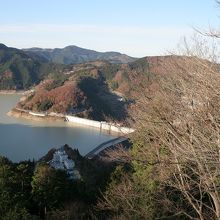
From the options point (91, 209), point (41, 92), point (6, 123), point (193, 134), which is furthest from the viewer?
point (41, 92)

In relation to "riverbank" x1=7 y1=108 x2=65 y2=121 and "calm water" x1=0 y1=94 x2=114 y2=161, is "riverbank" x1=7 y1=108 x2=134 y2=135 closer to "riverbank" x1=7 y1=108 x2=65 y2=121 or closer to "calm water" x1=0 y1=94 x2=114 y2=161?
"riverbank" x1=7 y1=108 x2=65 y2=121

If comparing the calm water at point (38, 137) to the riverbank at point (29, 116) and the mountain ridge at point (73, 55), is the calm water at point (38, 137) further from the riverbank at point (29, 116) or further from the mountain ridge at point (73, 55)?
the mountain ridge at point (73, 55)

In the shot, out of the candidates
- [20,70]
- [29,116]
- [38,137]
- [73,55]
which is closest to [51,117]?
[29,116]

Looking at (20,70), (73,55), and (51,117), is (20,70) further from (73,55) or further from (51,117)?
(73,55)

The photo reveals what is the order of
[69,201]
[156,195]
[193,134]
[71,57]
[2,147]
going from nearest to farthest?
[193,134] < [156,195] < [69,201] < [2,147] < [71,57]

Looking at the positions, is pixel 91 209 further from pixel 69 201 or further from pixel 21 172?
pixel 21 172

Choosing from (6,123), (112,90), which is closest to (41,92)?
(112,90)

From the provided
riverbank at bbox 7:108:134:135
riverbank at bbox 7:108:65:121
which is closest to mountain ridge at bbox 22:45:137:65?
riverbank at bbox 7:108:65:121
